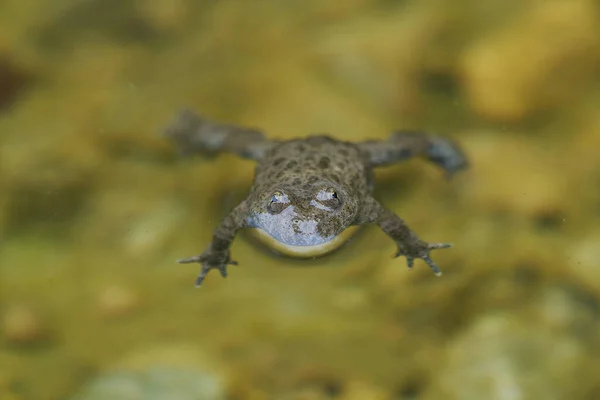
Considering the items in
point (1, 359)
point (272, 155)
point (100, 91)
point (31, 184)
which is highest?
point (100, 91)

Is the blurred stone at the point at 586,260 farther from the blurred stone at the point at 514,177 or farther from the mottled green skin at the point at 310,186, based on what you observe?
the mottled green skin at the point at 310,186

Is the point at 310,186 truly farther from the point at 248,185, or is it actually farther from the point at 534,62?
the point at 534,62

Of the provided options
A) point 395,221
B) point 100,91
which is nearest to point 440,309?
point 395,221

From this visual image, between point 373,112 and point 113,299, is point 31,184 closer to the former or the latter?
point 113,299

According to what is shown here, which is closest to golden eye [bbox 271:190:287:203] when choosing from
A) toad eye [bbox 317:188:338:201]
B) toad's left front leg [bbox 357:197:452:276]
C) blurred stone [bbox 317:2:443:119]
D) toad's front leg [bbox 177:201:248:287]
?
toad eye [bbox 317:188:338:201]

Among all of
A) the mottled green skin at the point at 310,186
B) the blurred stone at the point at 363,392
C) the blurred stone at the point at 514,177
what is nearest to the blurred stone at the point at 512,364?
the blurred stone at the point at 363,392

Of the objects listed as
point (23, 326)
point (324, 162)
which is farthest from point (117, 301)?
point (324, 162)

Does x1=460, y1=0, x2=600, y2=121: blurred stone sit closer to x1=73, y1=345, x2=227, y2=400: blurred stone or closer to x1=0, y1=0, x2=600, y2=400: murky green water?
x1=0, y1=0, x2=600, y2=400: murky green water
